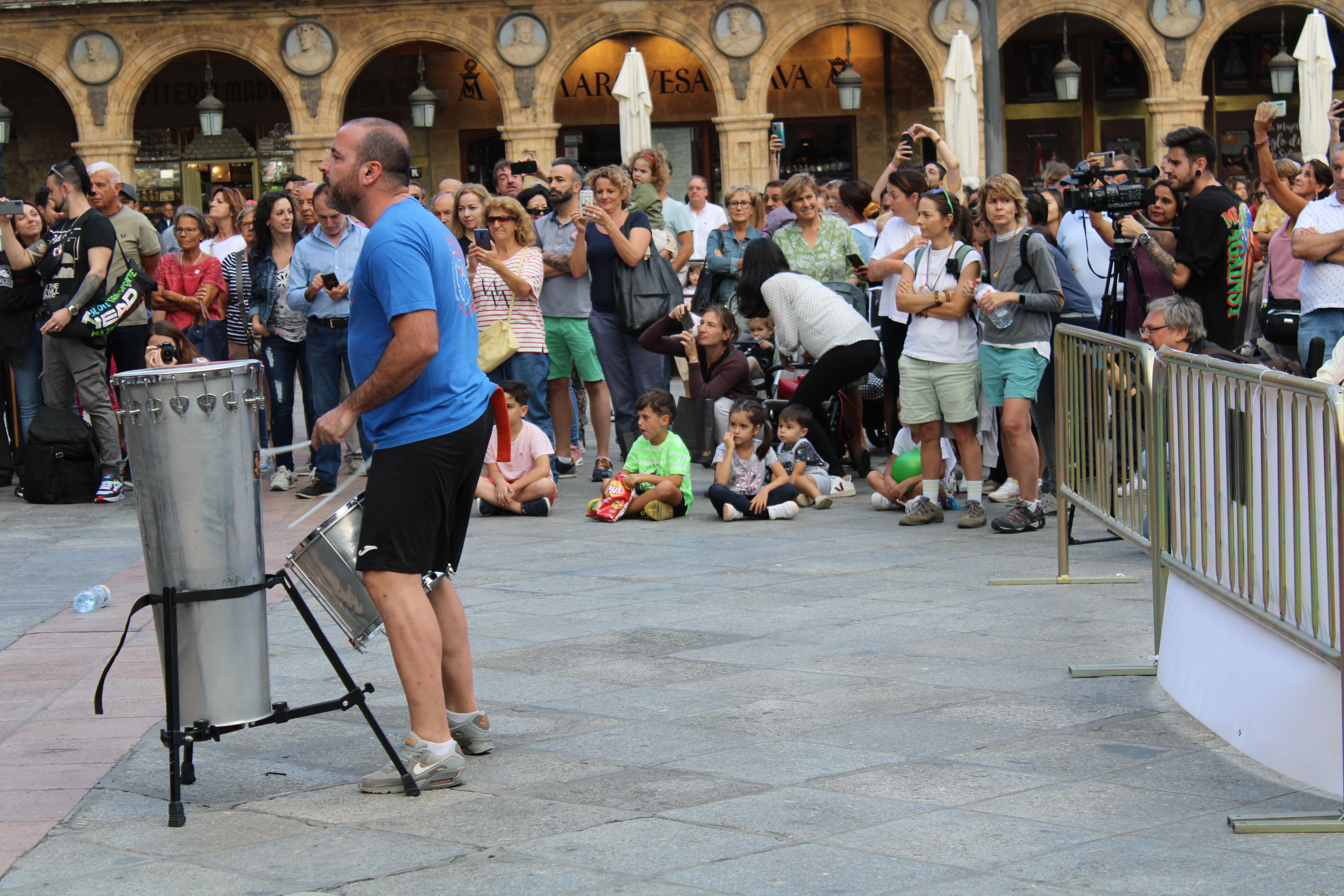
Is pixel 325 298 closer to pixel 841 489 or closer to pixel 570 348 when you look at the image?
pixel 570 348

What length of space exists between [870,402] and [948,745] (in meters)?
7.06

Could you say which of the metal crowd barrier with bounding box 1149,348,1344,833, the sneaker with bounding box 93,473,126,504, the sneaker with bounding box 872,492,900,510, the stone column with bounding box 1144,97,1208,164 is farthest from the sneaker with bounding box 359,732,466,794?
the stone column with bounding box 1144,97,1208,164

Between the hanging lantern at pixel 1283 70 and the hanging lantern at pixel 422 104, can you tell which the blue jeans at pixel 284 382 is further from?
the hanging lantern at pixel 1283 70

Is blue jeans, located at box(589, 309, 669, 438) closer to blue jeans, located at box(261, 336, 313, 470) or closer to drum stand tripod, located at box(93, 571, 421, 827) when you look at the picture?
blue jeans, located at box(261, 336, 313, 470)

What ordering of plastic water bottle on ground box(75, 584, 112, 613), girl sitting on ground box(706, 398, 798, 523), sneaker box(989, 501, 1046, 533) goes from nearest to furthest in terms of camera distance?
plastic water bottle on ground box(75, 584, 112, 613), sneaker box(989, 501, 1046, 533), girl sitting on ground box(706, 398, 798, 523)

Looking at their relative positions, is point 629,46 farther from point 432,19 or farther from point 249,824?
point 249,824

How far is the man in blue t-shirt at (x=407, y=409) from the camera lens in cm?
430

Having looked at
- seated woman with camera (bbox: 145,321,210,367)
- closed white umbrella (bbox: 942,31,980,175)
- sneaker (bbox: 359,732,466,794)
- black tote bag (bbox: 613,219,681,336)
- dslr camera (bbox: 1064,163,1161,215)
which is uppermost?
closed white umbrella (bbox: 942,31,980,175)

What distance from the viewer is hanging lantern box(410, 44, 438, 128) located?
26.1 m

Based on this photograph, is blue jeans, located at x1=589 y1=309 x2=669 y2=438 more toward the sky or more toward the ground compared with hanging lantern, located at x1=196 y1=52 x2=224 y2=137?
more toward the ground

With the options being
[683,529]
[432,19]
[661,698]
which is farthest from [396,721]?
[432,19]

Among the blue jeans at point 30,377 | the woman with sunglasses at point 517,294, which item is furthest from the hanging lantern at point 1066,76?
the blue jeans at point 30,377

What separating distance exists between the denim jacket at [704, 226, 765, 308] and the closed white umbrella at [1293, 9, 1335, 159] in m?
10.4

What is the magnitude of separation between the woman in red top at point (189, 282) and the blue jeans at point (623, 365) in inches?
114
